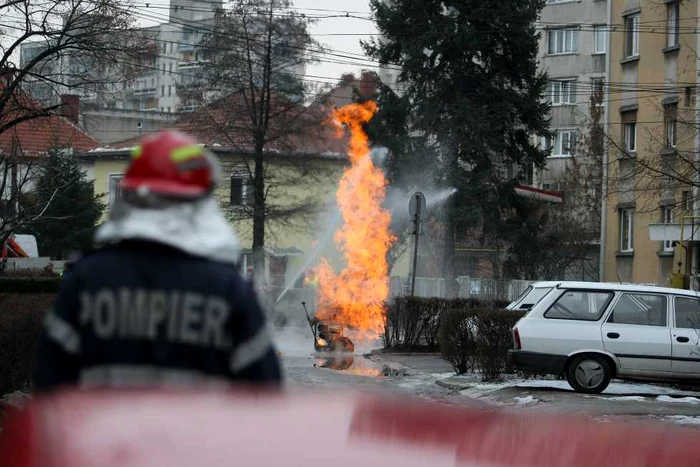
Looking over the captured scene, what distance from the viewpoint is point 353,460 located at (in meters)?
2.65

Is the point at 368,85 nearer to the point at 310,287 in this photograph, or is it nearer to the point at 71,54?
the point at 310,287

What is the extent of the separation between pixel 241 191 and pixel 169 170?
4588 cm

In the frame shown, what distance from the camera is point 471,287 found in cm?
3916

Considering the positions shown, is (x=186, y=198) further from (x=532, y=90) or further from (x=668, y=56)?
(x=532, y=90)

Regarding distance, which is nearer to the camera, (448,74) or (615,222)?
(615,222)

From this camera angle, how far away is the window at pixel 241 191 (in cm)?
4800

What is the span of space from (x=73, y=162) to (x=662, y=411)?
102 ft

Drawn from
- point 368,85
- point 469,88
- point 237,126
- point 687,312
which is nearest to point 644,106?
point 469,88

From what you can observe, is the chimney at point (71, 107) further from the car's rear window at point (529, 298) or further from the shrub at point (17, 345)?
the car's rear window at point (529, 298)

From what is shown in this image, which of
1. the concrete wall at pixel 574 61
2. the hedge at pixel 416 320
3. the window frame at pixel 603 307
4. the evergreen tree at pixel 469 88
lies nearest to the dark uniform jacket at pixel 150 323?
the window frame at pixel 603 307

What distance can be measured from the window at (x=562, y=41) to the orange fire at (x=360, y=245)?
2528 cm

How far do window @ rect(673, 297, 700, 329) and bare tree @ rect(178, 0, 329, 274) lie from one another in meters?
30.5

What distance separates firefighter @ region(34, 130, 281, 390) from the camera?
341cm

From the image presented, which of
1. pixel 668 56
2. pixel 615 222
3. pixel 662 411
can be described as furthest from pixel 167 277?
pixel 615 222
